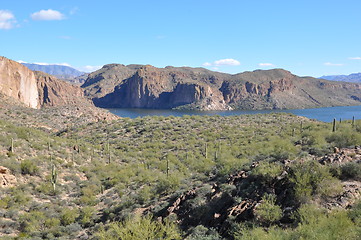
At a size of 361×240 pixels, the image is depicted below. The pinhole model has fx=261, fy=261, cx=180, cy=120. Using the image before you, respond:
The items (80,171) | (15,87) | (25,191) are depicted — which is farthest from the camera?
(15,87)

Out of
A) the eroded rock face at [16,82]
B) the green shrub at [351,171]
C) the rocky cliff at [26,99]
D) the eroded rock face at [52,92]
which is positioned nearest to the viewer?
the green shrub at [351,171]

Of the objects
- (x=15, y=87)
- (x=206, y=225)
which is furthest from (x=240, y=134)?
(x=15, y=87)

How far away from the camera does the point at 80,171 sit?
85.9ft

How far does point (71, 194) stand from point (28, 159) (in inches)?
240

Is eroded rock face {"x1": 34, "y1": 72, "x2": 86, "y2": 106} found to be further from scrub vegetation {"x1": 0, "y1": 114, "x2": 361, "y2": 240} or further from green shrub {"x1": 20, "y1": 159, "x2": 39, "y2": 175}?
green shrub {"x1": 20, "y1": 159, "x2": 39, "y2": 175}

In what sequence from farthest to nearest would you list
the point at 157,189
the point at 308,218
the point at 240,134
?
the point at 240,134 < the point at 157,189 < the point at 308,218

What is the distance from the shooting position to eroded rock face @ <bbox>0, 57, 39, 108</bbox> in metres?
73.4

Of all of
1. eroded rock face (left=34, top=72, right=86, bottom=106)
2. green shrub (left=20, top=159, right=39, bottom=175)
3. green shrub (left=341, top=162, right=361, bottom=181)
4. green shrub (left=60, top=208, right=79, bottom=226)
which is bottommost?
green shrub (left=60, top=208, right=79, bottom=226)

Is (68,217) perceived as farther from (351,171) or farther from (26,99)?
(26,99)

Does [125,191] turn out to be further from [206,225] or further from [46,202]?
[206,225]

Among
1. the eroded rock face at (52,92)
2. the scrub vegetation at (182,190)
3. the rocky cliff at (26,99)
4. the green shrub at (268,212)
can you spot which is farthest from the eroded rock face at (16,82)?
the green shrub at (268,212)

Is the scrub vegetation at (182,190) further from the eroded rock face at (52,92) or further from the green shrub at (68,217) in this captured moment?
the eroded rock face at (52,92)

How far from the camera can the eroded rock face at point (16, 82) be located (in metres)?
73.4

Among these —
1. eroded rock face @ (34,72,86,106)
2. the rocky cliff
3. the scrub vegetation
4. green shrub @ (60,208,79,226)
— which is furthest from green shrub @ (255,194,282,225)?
eroded rock face @ (34,72,86,106)
